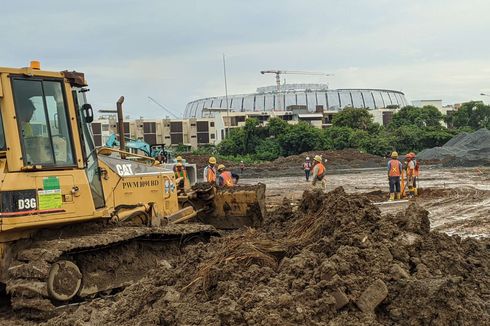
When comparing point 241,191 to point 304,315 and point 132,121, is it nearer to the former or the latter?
point 304,315

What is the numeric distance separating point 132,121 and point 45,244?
8614cm

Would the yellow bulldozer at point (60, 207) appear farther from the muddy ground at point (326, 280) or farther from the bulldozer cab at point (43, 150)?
the muddy ground at point (326, 280)

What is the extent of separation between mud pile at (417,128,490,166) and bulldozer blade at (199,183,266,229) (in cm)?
3385

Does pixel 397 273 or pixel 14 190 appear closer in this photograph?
pixel 397 273

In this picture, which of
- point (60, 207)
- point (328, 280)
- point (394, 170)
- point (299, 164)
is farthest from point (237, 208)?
point (299, 164)

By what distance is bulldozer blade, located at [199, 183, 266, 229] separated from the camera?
36.7ft

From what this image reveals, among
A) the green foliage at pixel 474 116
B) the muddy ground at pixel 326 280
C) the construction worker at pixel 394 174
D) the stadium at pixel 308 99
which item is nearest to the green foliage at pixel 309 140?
the green foliage at pixel 474 116

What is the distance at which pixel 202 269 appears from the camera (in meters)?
6.22

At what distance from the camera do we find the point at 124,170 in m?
9.45

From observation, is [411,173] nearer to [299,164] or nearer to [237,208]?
[237,208]

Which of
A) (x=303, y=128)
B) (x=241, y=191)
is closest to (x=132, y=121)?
(x=303, y=128)

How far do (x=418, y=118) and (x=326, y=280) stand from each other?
72293 millimetres

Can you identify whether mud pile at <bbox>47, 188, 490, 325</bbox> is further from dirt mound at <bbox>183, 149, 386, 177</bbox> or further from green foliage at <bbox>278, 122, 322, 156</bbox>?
green foliage at <bbox>278, 122, 322, 156</bbox>

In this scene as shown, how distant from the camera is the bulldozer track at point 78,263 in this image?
22.6 feet
